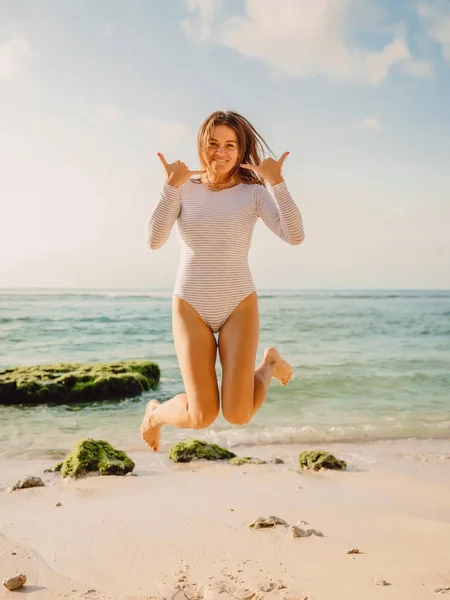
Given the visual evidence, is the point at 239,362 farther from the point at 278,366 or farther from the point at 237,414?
the point at 278,366

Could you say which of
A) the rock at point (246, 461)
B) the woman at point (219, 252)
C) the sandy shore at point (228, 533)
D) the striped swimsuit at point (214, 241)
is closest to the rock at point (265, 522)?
the sandy shore at point (228, 533)

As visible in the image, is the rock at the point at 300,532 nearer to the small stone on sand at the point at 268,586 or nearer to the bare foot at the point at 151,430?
the small stone on sand at the point at 268,586

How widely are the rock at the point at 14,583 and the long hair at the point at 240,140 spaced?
3.27m

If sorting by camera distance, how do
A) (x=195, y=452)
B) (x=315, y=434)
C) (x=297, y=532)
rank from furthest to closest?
(x=315, y=434)
(x=195, y=452)
(x=297, y=532)

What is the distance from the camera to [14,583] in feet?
14.3

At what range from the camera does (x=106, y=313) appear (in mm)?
39031

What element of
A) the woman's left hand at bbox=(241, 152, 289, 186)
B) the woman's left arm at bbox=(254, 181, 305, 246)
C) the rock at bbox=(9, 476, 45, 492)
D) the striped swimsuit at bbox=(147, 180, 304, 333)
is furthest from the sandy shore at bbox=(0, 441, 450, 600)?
the woman's left hand at bbox=(241, 152, 289, 186)

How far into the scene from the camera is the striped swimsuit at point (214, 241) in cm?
420

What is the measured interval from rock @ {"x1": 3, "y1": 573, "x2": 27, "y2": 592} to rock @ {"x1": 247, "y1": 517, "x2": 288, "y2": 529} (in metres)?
2.11

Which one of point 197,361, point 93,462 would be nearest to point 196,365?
point 197,361

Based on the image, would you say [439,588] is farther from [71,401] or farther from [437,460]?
[71,401]

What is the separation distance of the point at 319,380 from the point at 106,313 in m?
25.5

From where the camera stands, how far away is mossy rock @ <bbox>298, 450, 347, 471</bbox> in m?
7.91

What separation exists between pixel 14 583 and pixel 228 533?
76.6 inches
